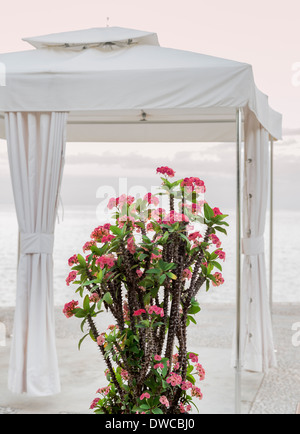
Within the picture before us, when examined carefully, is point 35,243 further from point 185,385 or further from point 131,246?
point 185,385

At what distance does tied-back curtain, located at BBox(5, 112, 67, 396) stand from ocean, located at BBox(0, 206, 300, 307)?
27.6 feet

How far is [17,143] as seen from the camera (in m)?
3.33

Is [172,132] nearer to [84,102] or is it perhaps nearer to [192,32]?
[84,102]

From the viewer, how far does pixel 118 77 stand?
10.1 feet

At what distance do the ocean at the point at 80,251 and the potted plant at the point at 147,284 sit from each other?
9064mm

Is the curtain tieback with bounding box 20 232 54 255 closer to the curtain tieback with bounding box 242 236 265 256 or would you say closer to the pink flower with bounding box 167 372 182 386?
the pink flower with bounding box 167 372 182 386

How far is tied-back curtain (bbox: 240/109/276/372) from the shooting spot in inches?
154

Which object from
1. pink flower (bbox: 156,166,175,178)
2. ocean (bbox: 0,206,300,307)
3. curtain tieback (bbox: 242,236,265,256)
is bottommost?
ocean (bbox: 0,206,300,307)

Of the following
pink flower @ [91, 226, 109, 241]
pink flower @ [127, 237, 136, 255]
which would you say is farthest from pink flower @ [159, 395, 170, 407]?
pink flower @ [91, 226, 109, 241]

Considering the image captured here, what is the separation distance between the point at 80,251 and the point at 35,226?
15110mm

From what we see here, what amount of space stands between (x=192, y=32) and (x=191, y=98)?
8732mm
